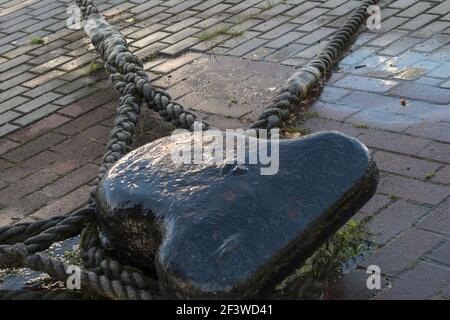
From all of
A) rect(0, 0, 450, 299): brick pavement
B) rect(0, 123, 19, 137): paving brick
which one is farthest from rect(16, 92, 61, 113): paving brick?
rect(0, 123, 19, 137): paving brick

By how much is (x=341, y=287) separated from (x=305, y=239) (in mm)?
364

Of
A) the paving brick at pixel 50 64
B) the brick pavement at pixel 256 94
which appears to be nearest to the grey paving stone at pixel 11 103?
the brick pavement at pixel 256 94

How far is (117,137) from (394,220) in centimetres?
153

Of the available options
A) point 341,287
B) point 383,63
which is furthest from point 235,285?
point 383,63

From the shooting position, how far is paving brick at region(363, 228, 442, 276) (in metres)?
3.16

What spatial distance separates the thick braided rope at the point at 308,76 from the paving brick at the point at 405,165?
0.60m

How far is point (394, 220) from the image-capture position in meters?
3.47

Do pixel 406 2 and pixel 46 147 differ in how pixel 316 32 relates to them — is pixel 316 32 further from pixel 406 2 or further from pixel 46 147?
pixel 46 147

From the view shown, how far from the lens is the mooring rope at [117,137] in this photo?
302 centimetres

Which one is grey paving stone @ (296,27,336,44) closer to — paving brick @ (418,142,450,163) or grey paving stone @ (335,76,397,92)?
grey paving stone @ (335,76,397,92)

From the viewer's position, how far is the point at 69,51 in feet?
20.9

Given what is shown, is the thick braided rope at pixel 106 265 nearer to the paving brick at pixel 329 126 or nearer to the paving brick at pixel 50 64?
the paving brick at pixel 329 126

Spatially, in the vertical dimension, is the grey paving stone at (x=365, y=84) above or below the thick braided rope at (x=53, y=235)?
below

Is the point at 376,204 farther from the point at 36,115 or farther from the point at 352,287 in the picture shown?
the point at 36,115
